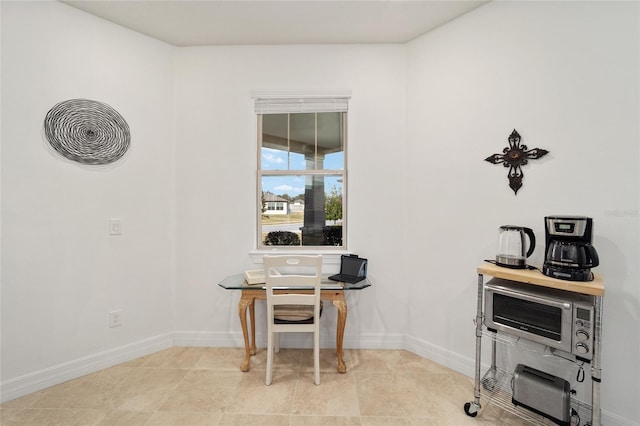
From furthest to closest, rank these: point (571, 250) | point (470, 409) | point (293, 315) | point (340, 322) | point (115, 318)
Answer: point (115, 318)
point (340, 322)
point (293, 315)
point (470, 409)
point (571, 250)

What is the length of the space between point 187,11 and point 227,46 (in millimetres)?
481

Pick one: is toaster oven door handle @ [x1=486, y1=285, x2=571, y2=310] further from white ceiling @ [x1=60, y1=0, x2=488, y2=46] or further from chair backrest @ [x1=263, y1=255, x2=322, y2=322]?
white ceiling @ [x1=60, y1=0, x2=488, y2=46]

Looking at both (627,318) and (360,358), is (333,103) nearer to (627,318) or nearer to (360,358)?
(360,358)

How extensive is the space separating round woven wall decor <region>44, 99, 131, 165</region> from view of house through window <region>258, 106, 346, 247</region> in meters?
1.20

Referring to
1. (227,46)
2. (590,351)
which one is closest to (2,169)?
(227,46)

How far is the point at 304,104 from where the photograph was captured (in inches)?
104

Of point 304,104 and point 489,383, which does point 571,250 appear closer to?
point 489,383

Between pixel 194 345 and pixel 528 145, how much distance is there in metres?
3.27

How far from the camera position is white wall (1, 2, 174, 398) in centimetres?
198

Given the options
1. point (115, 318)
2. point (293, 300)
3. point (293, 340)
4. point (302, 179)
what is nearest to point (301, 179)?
point (302, 179)

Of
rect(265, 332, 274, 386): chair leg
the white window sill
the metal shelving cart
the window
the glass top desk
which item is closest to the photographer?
the metal shelving cart

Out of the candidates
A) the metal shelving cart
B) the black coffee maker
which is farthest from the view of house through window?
the black coffee maker

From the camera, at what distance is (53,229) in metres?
2.11

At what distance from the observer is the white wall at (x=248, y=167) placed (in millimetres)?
2617
